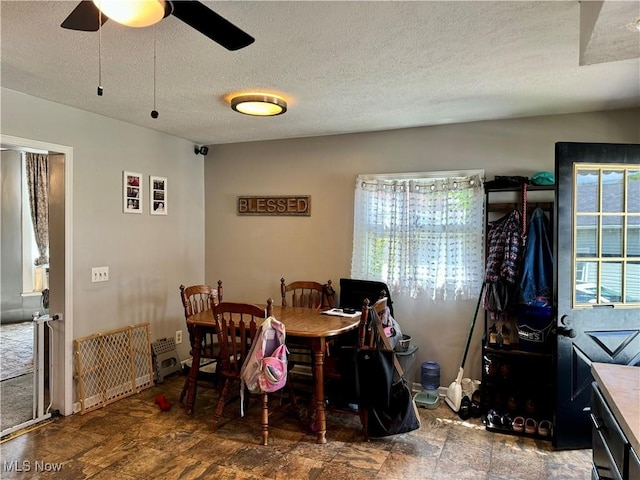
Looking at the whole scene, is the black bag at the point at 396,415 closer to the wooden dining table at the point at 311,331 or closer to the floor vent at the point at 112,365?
the wooden dining table at the point at 311,331

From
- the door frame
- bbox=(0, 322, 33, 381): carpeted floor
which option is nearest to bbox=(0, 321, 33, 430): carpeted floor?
bbox=(0, 322, 33, 381): carpeted floor

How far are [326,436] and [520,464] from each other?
50.9 inches

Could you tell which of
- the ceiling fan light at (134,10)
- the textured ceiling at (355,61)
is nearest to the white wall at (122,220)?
the textured ceiling at (355,61)

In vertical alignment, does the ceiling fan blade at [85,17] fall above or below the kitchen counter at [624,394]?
above

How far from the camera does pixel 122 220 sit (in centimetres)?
387

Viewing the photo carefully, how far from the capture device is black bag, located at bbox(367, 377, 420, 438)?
9.59 feet

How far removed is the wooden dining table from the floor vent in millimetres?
722

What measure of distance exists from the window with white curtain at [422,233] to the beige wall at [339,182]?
128 millimetres

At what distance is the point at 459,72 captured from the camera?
8.43 ft

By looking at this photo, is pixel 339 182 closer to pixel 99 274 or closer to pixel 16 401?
pixel 99 274

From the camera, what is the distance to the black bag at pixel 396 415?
292 cm

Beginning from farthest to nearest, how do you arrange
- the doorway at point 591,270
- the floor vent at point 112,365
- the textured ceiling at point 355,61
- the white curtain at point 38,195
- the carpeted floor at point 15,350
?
the white curtain at point 38,195, the carpeted floor at point 15,350, the floor vent at point 112,365, the doorway at point 591,270, the textured ceiling at point 355,61

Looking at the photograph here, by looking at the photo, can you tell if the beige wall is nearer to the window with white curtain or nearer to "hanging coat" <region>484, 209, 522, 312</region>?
the window with white curtain

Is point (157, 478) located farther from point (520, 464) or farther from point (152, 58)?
point (152, 58)
